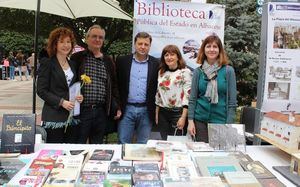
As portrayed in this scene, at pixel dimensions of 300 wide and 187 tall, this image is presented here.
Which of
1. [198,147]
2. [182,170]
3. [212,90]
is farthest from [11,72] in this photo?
[182,170]

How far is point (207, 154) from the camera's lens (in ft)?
6.91

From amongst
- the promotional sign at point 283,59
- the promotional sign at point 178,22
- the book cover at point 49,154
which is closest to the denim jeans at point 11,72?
the promotional sign at point 178,22

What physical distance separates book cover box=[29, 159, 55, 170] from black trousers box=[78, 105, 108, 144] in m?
1.19

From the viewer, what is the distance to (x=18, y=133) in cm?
207

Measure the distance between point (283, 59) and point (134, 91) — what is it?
4.63 feet

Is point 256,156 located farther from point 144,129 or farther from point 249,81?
point 249,81

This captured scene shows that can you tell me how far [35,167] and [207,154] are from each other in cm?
96

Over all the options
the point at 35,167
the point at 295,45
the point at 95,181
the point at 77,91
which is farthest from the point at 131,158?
the point at 295,45

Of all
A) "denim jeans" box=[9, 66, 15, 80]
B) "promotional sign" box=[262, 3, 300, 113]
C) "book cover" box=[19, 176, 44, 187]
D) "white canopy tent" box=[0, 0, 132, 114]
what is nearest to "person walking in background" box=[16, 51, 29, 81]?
"denim jeans" box=[9, 66, 15, 80]

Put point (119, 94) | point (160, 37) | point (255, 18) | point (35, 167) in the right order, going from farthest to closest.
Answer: point (255, 18) < point (160, 37) < point (119, 94) < point (35, 167)

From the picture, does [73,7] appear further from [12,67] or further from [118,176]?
[12,67]

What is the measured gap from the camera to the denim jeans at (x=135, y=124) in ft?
10.7

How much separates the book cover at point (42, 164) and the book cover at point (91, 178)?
19 cm

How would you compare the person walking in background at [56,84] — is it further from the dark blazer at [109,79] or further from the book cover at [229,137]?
the book cover at [229,137]
